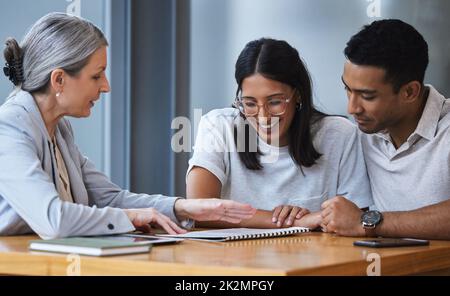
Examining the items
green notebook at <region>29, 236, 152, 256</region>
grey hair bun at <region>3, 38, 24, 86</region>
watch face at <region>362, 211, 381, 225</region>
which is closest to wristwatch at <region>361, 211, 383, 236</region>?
watch face at <region>362, 211, 381, 225</region>

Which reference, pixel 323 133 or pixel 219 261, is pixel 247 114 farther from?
pixel 219 261

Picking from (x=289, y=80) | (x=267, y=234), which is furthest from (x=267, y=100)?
(x=267, y=234)

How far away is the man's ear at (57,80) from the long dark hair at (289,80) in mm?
656

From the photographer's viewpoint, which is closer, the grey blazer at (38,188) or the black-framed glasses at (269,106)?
the grey blazer at (38,188)

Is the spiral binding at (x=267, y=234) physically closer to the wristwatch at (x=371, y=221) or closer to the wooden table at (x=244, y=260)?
the wooden table at (x=244, y=260)

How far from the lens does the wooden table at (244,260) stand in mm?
1529

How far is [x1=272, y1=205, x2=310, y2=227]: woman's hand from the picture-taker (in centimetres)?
250

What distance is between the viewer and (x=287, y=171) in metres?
2.82

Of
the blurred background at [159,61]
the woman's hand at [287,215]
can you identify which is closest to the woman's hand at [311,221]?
the woman's hand at [287,215]

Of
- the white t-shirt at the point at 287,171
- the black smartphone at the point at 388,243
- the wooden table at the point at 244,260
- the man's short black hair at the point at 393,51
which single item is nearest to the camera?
the wooden table at the point at 244,260

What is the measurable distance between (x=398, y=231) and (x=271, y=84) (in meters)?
0.72

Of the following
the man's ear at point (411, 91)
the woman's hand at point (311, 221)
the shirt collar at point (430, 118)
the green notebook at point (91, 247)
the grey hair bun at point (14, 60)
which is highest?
the grey hair bun at point (14, 60)

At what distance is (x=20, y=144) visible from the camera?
7.13 ft

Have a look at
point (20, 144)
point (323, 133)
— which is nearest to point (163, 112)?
point (323, 133)
